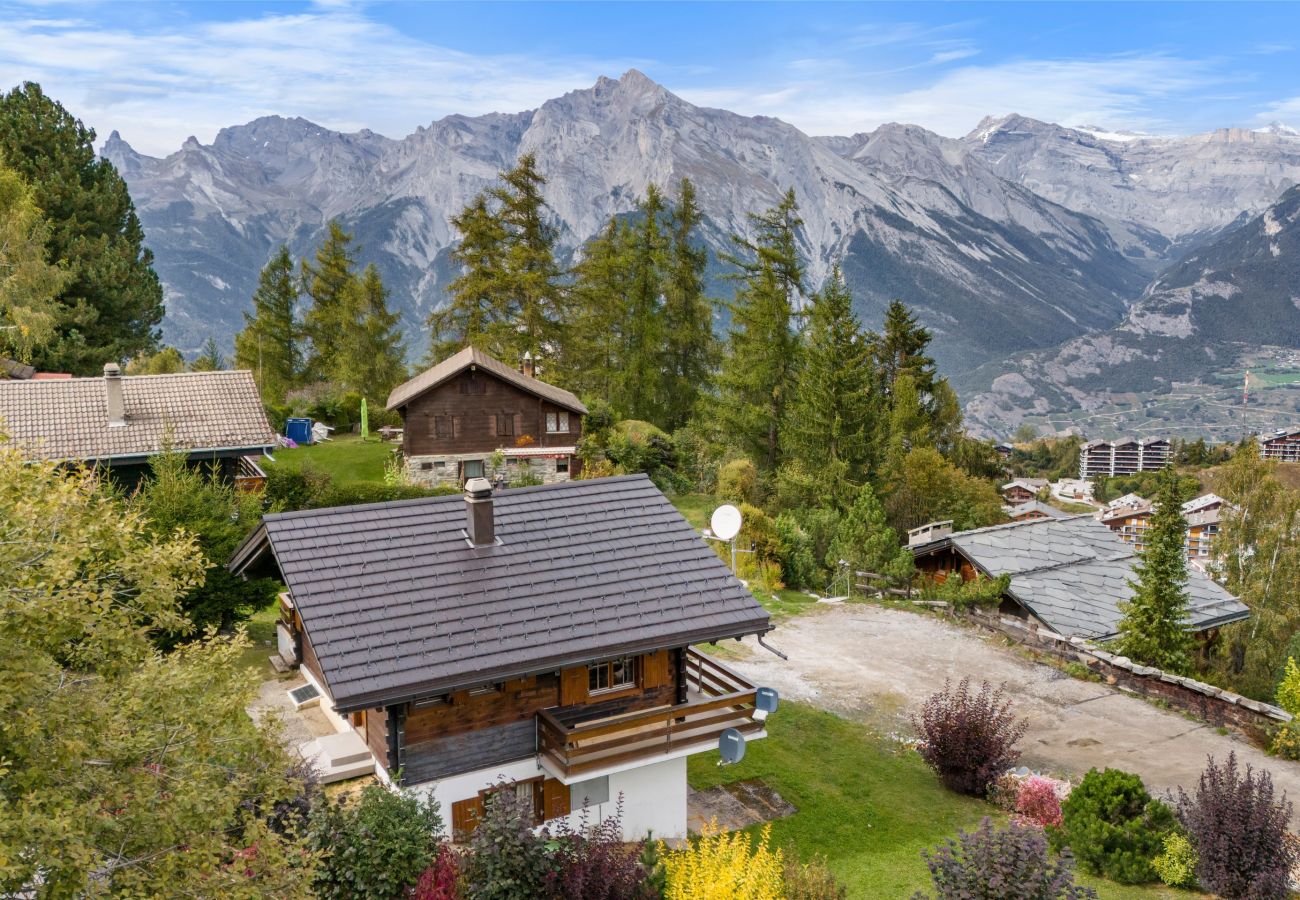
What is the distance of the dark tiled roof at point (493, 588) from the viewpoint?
12852 millimetres

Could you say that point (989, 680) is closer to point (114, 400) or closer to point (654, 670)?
point (654, 670)

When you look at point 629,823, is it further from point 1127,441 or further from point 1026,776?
point 1127,441

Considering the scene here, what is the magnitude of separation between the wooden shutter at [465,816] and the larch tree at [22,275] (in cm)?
2961

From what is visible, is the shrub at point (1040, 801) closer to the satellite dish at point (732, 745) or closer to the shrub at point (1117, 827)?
the shrub at point (1117, 827)

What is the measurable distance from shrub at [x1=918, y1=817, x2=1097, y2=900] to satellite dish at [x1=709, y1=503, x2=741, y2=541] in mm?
12747

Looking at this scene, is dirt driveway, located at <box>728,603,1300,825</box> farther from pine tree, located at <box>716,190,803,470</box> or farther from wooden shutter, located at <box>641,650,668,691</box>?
pine tree, located at <box>716,190,803,470</box>

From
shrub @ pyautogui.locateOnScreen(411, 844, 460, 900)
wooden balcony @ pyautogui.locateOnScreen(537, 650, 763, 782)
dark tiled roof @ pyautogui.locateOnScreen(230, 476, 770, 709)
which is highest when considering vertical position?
dark tiled roof @ pyautogui.locateOnScreen(230, 476, 770, 709)

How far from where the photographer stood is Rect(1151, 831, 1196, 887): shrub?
14203mm

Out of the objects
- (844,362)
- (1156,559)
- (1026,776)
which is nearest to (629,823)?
(1026,776)

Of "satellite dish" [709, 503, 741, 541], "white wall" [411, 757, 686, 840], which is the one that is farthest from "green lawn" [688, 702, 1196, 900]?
"satellite dish" [709, 503, 741, 541]

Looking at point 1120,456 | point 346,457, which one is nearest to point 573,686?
point 346,457

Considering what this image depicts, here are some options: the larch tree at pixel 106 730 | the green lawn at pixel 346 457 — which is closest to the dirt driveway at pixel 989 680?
the larch tree at pixel 106 730

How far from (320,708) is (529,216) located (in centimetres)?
3961

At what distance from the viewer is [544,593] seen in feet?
47.0
